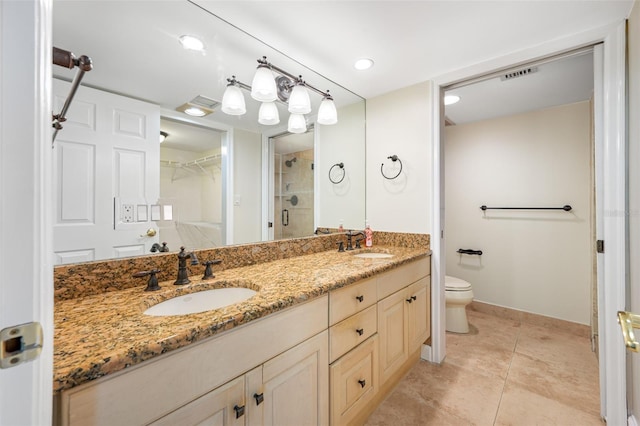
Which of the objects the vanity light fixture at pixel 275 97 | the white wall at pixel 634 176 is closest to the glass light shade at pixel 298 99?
the vanity light fixture at pixel 275 97

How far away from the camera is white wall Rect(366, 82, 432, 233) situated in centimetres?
205

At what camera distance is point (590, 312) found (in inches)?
93.0

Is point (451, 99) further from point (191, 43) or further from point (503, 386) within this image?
point (503, 386)

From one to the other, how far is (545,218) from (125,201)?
340 cm

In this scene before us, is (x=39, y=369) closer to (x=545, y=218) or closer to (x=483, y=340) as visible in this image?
(x=483, y=340)

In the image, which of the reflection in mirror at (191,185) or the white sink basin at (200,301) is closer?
the white sink basin at (200,301)

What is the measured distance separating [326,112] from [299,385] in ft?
5.75

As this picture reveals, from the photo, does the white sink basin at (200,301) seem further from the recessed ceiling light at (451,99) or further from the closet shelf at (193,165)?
the recessed ceiling light at (451,99)

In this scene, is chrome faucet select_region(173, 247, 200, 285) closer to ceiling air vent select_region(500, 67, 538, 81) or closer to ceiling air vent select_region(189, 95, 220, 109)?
ceiling air vent select_region(189, 95, 220, 109)

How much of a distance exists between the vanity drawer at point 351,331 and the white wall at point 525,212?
222cm

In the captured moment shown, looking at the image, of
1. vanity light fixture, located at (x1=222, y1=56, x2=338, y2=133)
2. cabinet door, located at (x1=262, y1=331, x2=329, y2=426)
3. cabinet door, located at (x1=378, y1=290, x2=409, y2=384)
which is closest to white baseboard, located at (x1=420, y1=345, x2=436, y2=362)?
cabinet door, located at (x1=378, y1=290, x2=409, y2=384)

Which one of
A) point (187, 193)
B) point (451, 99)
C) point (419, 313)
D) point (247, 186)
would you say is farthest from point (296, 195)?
point (451, 99)

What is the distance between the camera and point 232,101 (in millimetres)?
1477

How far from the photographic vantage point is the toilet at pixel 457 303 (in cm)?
242
